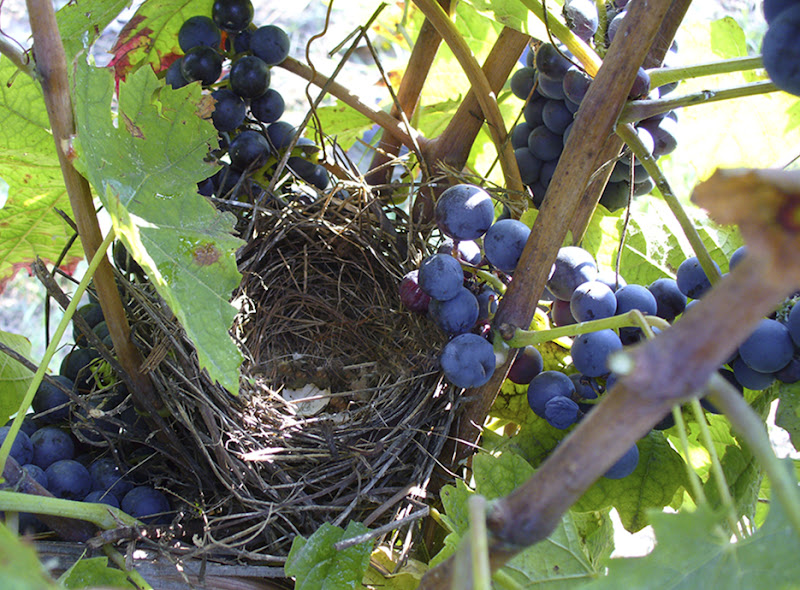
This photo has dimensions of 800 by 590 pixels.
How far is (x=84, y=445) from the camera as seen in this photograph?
28.0 inches

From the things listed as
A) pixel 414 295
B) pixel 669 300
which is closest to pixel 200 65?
pixel 414 295

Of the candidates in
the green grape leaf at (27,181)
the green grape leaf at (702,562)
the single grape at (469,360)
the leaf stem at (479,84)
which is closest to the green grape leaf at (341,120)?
the leaf stem at (479,84)

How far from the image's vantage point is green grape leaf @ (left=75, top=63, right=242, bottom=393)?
0.50 meters

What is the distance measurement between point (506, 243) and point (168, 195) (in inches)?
12.1

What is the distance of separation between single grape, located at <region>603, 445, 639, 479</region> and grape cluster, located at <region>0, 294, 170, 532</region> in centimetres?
42

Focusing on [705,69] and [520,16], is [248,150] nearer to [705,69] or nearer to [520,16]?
[520,16]

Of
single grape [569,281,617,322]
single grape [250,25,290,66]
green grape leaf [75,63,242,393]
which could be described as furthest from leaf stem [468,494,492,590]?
single grape [250,25,290,66]

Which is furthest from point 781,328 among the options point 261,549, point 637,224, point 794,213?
point 261,549

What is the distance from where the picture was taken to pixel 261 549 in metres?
0.66

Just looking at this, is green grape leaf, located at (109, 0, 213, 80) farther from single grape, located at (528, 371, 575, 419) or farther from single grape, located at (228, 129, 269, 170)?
single grape, located at (528, 371, 575, 419)

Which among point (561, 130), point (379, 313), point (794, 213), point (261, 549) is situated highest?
point (561, 130)

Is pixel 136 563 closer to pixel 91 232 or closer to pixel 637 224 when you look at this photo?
pixel 91 232

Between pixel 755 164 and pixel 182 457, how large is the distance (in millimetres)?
772

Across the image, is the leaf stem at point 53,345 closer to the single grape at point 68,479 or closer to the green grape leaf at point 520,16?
the single grape at point 68,479
